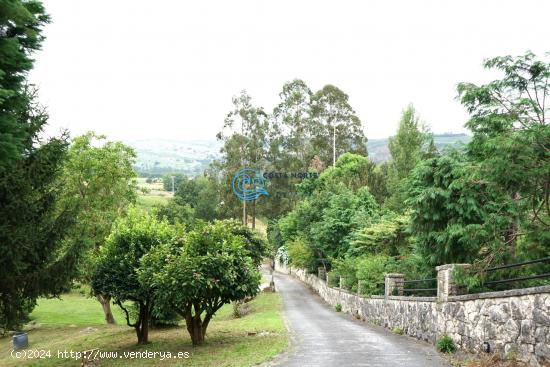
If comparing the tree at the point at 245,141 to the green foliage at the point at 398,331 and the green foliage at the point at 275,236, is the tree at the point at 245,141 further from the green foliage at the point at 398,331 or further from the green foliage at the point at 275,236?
the green foliage at the point at 398,331

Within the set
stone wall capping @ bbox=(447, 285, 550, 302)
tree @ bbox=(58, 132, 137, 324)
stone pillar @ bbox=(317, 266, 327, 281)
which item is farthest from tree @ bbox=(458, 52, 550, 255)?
stone pillar @ bbox=(317, 266, 327, 281)

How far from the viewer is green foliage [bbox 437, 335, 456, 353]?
12.5 metres

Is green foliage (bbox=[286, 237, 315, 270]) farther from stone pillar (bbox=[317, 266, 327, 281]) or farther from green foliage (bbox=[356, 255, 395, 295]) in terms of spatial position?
green foliage (bbox=[356, 255, 395, 295])

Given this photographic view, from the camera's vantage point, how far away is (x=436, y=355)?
12.5 metres

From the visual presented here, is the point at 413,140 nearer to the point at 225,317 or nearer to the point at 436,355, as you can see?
the point at 225,317

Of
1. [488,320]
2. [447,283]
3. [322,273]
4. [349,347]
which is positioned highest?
[447,283]

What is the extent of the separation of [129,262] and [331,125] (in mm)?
52586

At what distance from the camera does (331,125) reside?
222 feet

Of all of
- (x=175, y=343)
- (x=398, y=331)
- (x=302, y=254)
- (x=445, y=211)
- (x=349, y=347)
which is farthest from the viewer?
(x=302, y=254)

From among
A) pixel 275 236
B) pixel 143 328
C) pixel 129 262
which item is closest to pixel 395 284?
pixel 143 328

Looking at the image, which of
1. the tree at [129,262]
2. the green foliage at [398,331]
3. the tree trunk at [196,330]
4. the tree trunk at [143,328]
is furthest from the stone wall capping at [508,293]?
the tree trunk at [143,328]

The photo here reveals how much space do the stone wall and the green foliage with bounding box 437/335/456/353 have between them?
0.48 ft

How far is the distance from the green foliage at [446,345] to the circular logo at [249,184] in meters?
50.0

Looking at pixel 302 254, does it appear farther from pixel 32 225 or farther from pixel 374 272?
pixel 32 225
